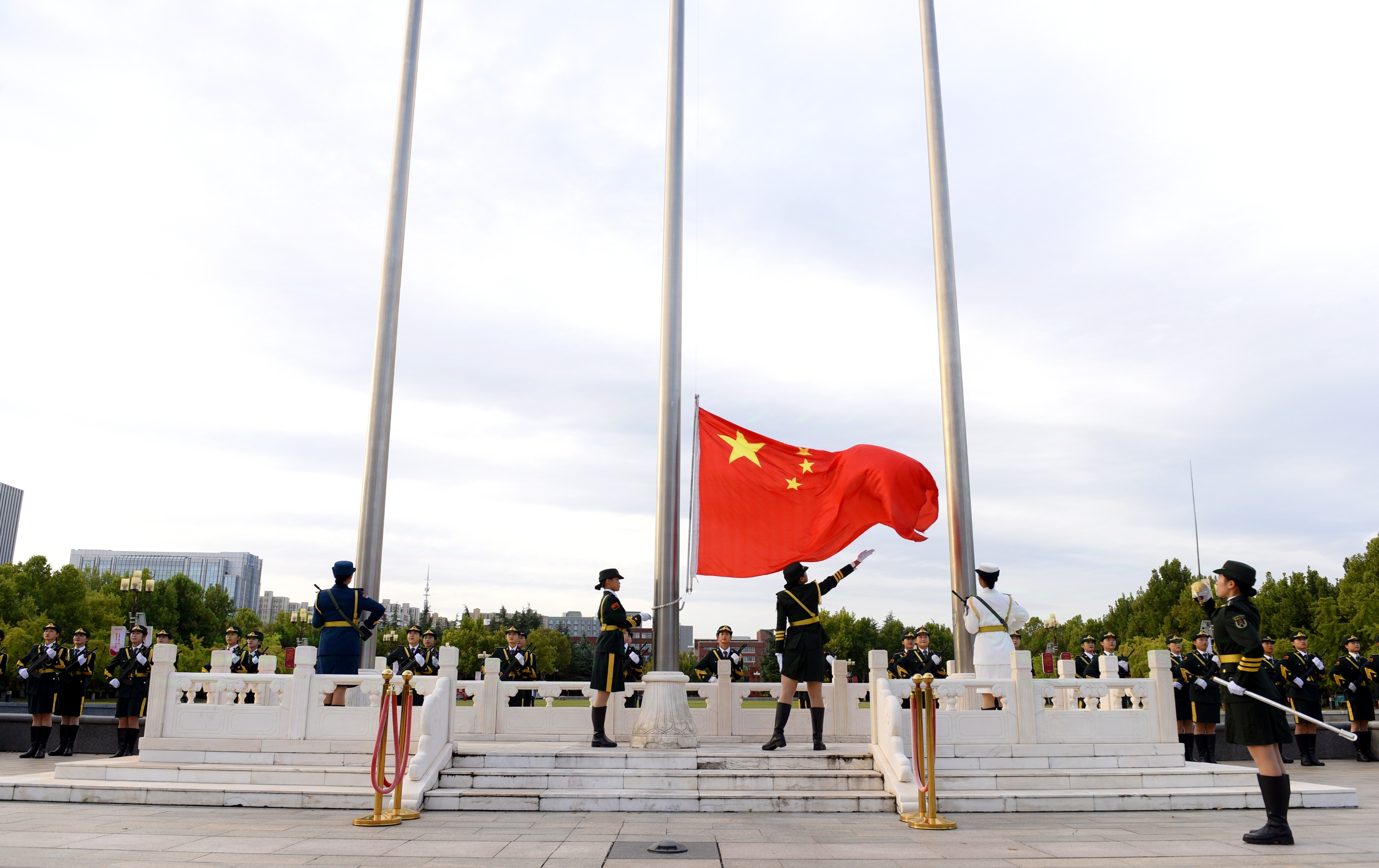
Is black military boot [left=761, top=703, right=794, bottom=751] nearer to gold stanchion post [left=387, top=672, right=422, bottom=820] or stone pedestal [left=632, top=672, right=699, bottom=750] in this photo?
stone pedestal [left=632, top=672, right=699, bottom=750]

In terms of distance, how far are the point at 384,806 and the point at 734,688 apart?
504 cm

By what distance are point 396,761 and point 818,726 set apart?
4.71m

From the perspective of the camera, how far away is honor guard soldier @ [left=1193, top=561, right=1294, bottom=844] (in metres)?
6.92

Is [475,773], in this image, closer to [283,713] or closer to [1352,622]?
[283,713]

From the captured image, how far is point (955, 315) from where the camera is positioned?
13000mm

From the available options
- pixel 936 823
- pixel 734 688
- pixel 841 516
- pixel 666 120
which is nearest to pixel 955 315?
pixel 841 516

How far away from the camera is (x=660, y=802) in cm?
884

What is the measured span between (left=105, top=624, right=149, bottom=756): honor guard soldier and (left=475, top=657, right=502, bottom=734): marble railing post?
6.15 m

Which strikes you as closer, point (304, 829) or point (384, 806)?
point (304, 829)

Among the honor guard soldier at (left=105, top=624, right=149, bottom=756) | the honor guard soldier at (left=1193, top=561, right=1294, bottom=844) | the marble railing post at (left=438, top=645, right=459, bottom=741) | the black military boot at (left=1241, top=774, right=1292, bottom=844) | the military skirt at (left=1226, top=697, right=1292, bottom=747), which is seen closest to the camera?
the black military boot at (left=1241, top=774, right=1292, bottom=844)

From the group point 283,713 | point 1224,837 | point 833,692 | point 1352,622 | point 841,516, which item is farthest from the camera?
point 1352,622

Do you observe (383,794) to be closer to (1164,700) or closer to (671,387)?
(671,387)

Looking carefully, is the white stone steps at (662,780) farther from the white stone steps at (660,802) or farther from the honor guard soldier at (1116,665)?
the honor guard soldier at (1116,665)

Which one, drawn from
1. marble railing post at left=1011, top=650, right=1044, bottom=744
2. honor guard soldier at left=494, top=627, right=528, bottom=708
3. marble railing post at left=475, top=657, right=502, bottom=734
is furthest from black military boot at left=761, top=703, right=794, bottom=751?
honor guard soldier at left=494, top=627, right=528, bottom=708
